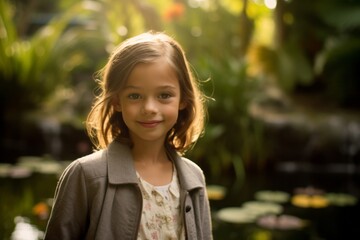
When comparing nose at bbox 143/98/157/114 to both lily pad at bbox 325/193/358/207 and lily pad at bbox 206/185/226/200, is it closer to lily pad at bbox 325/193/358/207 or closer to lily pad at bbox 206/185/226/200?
lily pad at bbox 206/185/226/200

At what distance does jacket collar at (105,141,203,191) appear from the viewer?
5.14 ft

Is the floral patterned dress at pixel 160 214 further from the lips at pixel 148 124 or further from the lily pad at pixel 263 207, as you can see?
the lily pad at pixel 263 207

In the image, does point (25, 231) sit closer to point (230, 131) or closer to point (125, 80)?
point (125, 80)

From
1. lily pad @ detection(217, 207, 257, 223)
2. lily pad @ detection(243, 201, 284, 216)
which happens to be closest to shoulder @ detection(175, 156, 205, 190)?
lily pad @ detection(217, 207, 257, 223)

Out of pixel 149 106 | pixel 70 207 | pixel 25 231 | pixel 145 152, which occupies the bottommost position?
pixel 25 231

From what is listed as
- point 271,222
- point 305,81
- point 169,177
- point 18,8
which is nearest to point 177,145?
point 169,177

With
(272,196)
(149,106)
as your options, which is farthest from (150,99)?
(272,196)

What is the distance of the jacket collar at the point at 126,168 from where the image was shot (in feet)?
5.14

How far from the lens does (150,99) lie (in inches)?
63.2

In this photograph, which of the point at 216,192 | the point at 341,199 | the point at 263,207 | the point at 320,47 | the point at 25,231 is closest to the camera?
the point at 25,231

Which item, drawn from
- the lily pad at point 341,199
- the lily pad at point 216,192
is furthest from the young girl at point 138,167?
the lily pad at point 341,199

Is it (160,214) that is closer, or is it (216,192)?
(160,214)

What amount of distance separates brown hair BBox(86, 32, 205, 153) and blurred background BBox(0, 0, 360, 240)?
1819 millimetres

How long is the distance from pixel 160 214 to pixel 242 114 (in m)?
4.70
